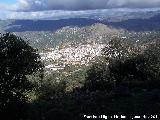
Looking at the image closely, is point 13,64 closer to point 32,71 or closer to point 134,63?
point 32,71

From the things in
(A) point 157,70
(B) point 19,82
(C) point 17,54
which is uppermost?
(C) point 17,54

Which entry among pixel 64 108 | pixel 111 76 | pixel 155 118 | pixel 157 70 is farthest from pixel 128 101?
pixel 157 70

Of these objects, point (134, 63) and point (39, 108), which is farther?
point (134, 63)

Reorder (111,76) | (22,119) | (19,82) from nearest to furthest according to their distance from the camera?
(22,119) < (19,82) < (111,76)

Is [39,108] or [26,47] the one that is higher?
[26,47]

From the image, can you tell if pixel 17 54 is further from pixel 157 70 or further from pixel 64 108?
pixel 157 70

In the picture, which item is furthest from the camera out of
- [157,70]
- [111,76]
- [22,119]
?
[157,70]
